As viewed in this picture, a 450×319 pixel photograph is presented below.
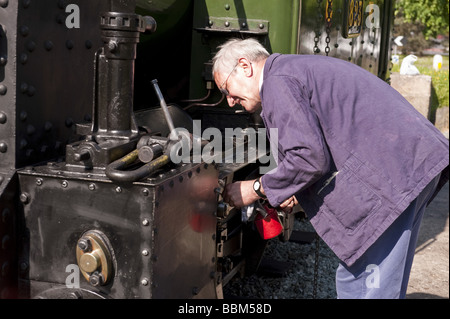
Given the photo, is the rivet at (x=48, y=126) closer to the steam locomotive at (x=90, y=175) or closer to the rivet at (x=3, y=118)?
the steam locomotive at (x=90, y=175)

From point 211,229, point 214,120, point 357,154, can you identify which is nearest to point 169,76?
point 214,120

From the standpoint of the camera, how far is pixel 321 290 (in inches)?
166

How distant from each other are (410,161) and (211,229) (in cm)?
81

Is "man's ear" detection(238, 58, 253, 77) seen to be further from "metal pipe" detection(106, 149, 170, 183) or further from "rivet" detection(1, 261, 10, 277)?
"rivet" detection(1, 261, 10, 277)

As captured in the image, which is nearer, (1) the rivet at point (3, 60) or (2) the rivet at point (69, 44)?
(1) the rivet at point (3, 60)

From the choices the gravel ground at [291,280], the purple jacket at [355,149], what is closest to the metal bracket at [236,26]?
the purple jacket at [355,149]

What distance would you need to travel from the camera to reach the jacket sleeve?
2.24 metres

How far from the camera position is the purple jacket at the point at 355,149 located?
7.62ft

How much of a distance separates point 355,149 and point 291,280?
7.15 feet

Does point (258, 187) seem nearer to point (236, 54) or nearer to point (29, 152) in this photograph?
point (236, 54)

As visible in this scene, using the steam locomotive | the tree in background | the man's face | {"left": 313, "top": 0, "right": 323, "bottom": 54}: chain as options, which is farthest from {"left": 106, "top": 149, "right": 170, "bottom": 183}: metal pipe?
the tree in background

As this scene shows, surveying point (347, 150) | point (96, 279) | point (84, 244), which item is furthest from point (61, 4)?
point (347, 150)
